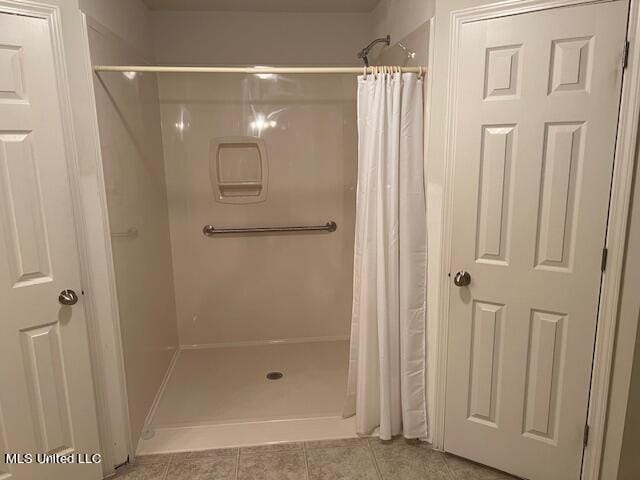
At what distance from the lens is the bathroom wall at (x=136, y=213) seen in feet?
6.73

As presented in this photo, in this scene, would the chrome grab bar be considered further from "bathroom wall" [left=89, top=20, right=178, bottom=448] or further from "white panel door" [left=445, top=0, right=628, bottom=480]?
"white panel door" [left=445, top=0, right=628, bottom=480]

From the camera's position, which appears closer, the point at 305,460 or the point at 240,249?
the point at 305,460

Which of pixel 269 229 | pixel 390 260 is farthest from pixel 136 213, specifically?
pixel 390 260

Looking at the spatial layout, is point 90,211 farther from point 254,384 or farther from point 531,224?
point 531,224

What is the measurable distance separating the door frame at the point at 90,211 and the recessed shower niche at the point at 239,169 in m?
1.32

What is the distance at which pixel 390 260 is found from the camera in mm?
2129

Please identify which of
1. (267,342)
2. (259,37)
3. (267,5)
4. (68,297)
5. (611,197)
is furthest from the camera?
(267,342)

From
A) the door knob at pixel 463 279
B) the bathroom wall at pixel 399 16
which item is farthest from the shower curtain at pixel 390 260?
the bathroom wall at pixel 399 16

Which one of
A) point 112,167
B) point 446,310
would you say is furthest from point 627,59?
point 112,167

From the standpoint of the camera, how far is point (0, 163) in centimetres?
159

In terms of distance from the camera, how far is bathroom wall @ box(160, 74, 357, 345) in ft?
10.2

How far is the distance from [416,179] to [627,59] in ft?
2.95

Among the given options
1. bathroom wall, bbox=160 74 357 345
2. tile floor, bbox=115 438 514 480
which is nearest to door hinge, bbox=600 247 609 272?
tile floor, bbox=115 438 514 480

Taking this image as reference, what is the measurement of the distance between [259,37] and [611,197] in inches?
94.8
